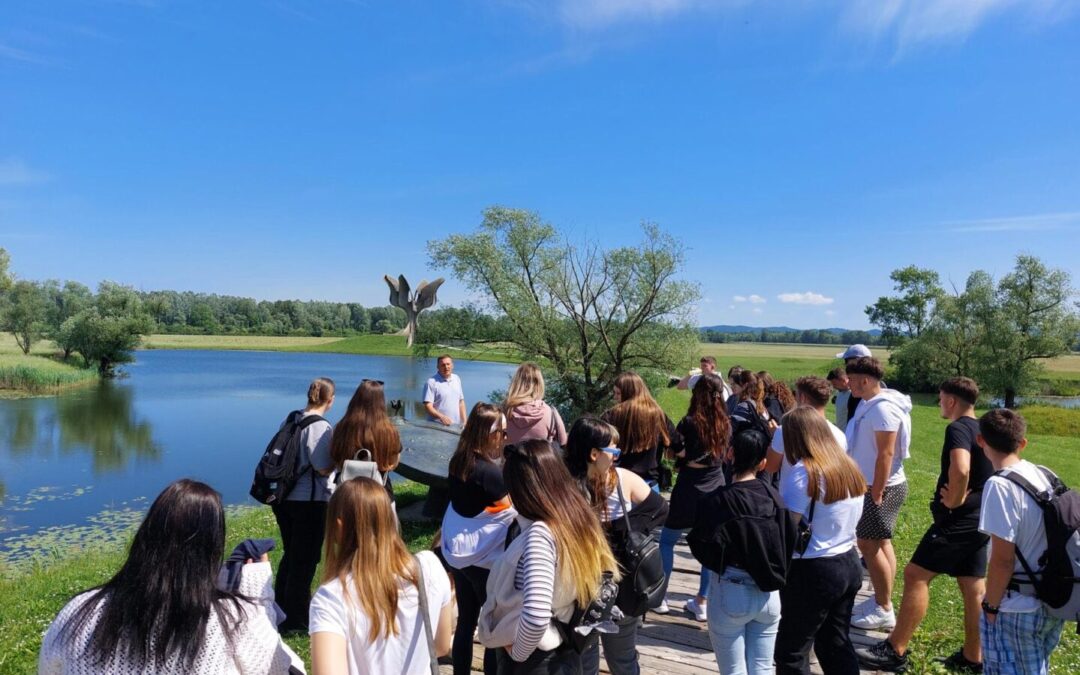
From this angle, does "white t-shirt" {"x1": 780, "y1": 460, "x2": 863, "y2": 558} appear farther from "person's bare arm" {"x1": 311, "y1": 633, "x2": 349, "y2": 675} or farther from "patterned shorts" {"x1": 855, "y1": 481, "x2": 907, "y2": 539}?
"person's bare arm" {"x1": 311, "y1": 633, "x2": 349, "y2": 675}

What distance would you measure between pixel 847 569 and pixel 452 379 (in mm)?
5792

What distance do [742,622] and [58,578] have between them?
8987 mm

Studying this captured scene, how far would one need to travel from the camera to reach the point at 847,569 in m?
3.51

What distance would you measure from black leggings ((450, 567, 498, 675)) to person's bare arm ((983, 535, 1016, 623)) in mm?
2736

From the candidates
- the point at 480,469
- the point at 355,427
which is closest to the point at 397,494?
the point at 355,427

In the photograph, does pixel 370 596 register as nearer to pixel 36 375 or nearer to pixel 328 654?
pixel 328 654

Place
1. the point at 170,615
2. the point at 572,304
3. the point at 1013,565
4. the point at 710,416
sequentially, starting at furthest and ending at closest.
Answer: the point at 572,304, the point at 710,416, the point at 1013,565, the point at 170,615

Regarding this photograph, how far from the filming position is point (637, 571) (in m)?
2.95

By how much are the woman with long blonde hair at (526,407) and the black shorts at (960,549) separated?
2.97 m

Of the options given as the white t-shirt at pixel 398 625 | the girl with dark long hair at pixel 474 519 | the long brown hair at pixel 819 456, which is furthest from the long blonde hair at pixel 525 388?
the white t-shirt at pixel 398 625

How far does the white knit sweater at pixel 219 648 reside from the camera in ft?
6.02

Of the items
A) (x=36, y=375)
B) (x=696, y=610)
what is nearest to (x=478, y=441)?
(x=696, y=610)

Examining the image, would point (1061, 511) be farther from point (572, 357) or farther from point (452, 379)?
point (572, 357)

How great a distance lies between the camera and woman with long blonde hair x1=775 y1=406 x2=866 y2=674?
3.47 metres
